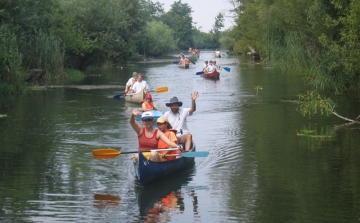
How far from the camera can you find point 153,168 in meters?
11.4

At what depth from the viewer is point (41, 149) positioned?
1541 centimetres

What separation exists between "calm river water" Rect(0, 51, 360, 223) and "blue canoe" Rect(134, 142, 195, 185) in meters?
0.19

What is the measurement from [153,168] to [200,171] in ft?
5.80

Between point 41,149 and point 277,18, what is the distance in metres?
24.4

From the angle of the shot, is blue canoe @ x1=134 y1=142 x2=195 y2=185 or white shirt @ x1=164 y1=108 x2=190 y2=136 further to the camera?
white shirt @ x1=164 y1=108 x2=190 y2=136

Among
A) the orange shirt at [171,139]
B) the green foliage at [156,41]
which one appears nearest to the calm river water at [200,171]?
the orange shirt at [171,139]

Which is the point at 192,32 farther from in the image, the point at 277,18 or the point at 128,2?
the point at 277,18

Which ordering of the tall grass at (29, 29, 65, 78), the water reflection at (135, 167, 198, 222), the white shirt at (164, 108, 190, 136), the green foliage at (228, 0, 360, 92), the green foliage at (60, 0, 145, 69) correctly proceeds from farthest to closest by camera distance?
1. the green foliage at (60, 0, 145, 69)
2. the tall grass at (29, 29, 65, 78)
3. the green foliage at (228, 0, 360, 92)
4. the white shirt at (164, 108, 190, 136)
5. the water reflection at (135, 167, 198, 222)

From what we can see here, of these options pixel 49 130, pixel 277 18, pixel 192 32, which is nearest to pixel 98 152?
pixel 49 130

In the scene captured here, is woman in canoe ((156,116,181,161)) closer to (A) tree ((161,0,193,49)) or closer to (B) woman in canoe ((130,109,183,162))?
(B) woman in canoe ((130,109,183,162))

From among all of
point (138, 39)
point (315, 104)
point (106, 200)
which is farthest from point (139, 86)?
point (138, 39)

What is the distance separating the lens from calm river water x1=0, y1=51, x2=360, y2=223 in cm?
978

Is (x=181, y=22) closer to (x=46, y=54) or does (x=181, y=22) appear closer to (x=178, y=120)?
(x=46, y=54)

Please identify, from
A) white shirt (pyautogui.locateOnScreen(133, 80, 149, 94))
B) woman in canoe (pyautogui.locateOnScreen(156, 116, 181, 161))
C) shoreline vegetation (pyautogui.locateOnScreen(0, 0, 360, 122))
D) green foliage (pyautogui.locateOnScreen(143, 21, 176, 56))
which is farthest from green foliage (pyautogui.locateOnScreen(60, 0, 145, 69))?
woman in canoe (pyautogui.locateOnScreen(156, 116, 181, 161))
